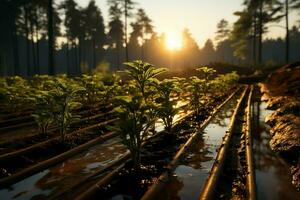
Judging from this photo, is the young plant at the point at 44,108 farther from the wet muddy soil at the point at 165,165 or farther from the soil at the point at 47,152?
the wet muddy soil at the point at 165,165

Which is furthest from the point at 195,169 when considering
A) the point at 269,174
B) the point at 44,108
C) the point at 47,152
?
the point at 44,108

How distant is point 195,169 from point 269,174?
3.40 ft

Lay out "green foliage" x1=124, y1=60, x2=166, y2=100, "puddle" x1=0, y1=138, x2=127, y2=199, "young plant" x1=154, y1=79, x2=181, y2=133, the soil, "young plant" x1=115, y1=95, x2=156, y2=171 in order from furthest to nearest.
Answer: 1. "green foliage" x1=124, y1=60, x2=166, y2=100
2. "young plant" x1=154, y1=79, x2=181, y2=133
3. the soil
4. "young plant" x1=115, y1=95, x2=156, y2=171
5. "puddle" x1=0, y1=138, x2=127, y2=199

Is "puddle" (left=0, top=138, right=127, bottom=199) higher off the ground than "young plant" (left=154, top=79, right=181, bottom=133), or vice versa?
"young plant" (left=154, top=79, right=181, bottom=133)

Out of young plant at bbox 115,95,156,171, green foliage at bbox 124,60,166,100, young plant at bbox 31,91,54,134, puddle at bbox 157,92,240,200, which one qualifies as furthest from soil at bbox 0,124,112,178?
puddle at bbox 157,92,240,200

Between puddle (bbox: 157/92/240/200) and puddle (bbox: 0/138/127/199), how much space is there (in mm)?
1285

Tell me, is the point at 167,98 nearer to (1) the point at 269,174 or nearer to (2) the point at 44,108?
(2) the point at 44,108

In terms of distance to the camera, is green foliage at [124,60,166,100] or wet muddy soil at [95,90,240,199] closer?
wet muddy soil at [95,90,240,199]

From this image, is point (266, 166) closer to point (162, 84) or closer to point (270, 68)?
point (162, 84)

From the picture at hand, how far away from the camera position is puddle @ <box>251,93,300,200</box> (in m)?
4.10

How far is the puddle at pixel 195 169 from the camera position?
4.13 metres

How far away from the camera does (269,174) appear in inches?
191

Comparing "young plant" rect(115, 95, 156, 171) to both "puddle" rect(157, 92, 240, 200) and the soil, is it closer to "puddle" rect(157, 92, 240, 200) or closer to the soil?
"puddle" rect(157, 92, 240, 200)

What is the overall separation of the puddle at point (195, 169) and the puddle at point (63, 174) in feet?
4.21
